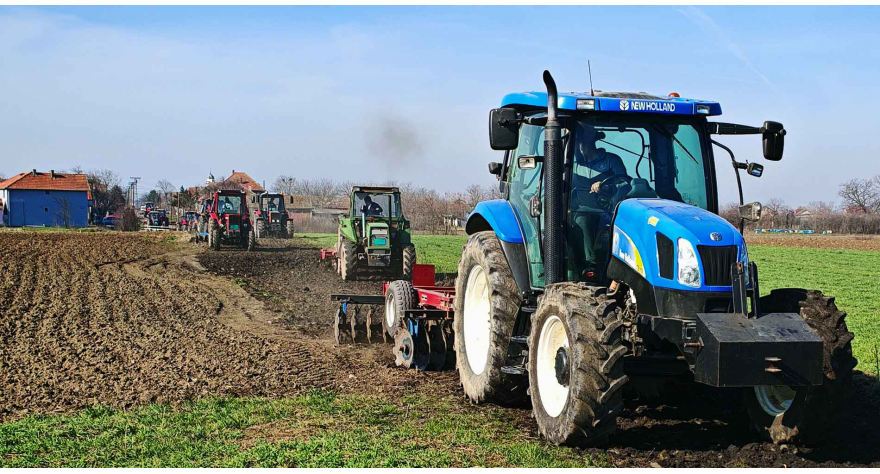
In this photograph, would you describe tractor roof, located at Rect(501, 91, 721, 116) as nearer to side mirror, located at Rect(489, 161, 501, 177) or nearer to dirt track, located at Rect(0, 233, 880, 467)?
side mirror, located at Rect(489, 161, 501, 177)

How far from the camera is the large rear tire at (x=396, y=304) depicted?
9.30m

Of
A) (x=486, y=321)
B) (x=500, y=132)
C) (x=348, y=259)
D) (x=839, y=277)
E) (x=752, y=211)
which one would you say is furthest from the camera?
(x=839, y=277)

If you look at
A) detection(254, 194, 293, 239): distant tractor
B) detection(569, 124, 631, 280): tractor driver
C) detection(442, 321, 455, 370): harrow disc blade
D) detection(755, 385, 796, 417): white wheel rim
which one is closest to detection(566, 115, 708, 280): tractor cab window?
detection(569, 124, 631, 280): tractor driver

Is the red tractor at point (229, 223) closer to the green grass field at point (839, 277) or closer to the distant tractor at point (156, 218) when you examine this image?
the green grass field at point (839, 277)

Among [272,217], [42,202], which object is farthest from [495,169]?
[42,202]

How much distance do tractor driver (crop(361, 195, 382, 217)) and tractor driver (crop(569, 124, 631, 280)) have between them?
14.4 metres

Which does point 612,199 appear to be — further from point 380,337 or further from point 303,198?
point 303,198

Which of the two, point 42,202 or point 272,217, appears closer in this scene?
point 272,217

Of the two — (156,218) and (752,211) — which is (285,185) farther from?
(752,211)

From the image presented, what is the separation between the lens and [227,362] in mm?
8633

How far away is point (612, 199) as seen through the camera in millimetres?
5945

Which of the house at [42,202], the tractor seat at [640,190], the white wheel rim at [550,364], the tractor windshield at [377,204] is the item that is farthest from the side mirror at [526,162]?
the house at [42,202]

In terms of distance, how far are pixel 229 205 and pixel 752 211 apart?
84.3ft

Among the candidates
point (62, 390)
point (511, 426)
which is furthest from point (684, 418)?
point (62, 390)
